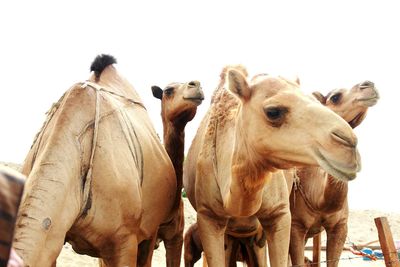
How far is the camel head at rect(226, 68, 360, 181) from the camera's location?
3.12 m

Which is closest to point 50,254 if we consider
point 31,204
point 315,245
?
point 31,204

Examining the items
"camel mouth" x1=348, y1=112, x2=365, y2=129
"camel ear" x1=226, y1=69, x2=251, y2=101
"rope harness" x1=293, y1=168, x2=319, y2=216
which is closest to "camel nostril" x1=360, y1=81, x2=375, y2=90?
"camel mouth" x1=348, y1=112, x2=365, y2=129

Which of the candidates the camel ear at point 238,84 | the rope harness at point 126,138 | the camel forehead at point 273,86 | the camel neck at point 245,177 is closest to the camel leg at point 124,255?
the rope harness at point 126,138

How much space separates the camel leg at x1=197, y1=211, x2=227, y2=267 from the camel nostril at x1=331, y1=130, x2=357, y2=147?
1.90 metres

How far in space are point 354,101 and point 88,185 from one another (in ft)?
10.4

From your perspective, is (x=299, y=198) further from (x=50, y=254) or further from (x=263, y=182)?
(x=50, y=254)

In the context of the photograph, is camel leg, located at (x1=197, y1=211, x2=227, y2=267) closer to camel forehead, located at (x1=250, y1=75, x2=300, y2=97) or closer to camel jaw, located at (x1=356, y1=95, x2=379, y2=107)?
camel forehead, located at (x1=250, y1=75, x2=300, y2=97)

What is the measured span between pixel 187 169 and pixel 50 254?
2479mm

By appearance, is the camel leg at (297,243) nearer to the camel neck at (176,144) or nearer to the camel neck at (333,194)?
the camel neck at (333,194)

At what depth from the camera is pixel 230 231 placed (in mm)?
5375

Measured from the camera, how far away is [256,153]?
3.82 m

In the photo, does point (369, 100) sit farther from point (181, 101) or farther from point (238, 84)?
point (238, 84)

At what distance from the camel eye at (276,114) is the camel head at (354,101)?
2.29 meters

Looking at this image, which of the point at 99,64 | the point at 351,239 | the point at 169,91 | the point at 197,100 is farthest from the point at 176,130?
the point at 351,239
